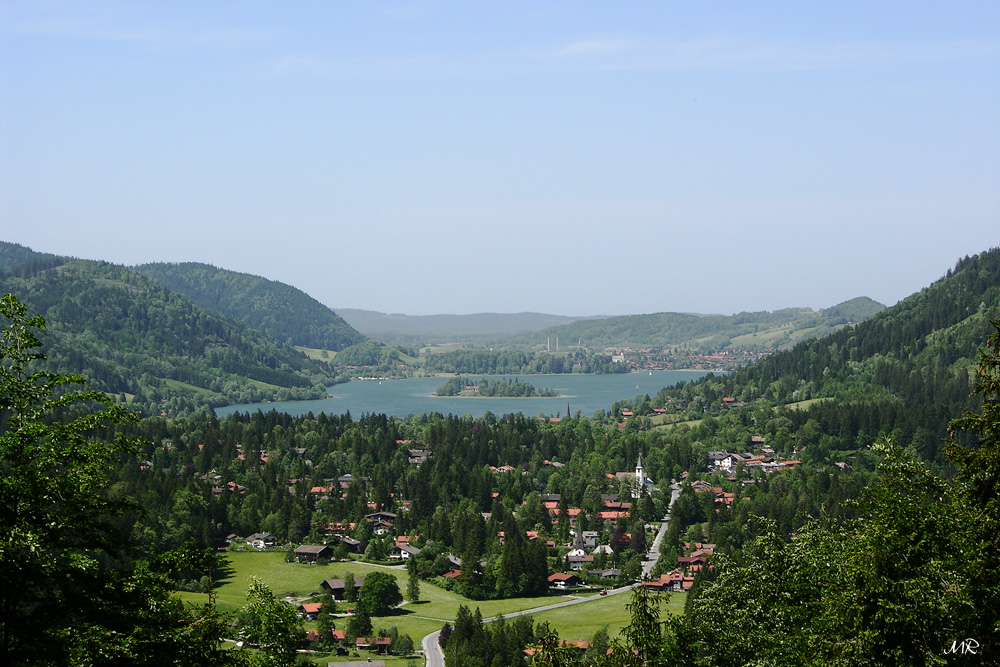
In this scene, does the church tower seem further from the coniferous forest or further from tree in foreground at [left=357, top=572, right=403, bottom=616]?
tree in foreground at [left=357, top=572, right=403, bottom=616]

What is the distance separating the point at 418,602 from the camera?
2334 inches

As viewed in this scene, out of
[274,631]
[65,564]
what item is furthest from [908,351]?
[65,564]

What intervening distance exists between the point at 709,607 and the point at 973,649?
6244 millimetres

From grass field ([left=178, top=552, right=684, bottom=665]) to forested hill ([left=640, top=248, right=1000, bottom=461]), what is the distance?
59345 mm

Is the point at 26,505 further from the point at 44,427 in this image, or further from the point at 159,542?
the point at 159,542

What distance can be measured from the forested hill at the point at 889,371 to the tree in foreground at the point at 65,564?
103 meters

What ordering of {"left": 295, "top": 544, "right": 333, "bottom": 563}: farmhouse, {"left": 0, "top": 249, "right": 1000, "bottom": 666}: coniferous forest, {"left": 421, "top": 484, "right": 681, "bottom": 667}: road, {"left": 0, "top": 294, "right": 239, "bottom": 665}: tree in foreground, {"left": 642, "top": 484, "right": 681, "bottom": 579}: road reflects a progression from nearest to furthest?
{"left": 0, "top": 294, "right": 239, "bottom": 665}: tree in foreground
{"left": 0, "top": 249, "right": 1000, "bottom": 666}: coniferous forest
{"left": 421, "top": 484, "right": 681, "bottom": 667}: road
{"left": 642, "top": 484, "right": 681, "bottom": 579}: road
{"left": 295, "top": 544, "right": 333, "bottom": 563}: farmhouse

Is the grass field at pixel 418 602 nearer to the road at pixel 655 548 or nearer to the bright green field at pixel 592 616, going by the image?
the bright green field at pixel 592 616

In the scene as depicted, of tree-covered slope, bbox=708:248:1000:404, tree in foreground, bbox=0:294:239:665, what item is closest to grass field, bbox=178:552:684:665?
tree in foreground, bbox=0:294:239:665

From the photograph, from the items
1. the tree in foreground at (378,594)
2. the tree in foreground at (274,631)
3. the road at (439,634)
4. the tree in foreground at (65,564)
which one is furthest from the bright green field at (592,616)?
the tree in foreground at (65,564)

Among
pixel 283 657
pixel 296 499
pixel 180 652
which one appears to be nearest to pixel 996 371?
pixel 283 657

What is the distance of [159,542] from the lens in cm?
6950

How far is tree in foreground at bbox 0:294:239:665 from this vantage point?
36.7ft

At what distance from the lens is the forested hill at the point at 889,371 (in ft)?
361
